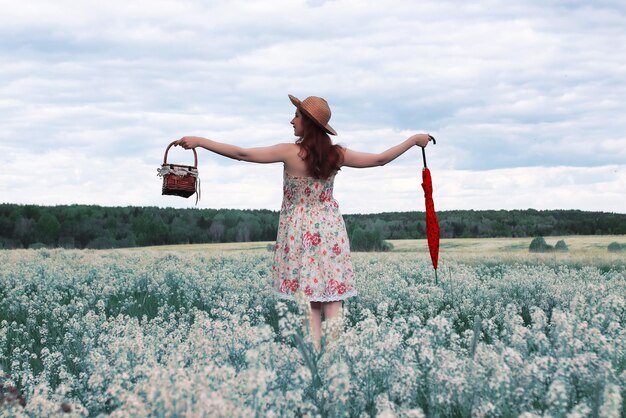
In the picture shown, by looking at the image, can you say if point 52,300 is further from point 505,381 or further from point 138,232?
point 138,232

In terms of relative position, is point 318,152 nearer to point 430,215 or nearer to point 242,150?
point 242,150

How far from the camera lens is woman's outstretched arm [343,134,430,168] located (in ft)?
22.6

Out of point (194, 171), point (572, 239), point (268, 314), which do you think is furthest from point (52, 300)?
point (572, 239)

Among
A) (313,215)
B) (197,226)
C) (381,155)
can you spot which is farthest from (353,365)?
(197,226)

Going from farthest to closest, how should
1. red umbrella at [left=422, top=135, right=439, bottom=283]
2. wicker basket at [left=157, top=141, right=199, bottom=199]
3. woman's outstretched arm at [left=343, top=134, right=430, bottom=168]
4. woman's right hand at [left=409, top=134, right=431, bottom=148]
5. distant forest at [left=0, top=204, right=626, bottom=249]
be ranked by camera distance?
distant forest at [left=0, top=204, right=626, bottom=249] < red umbrella at [left=422, top=135, right=439, bottom=283] < woman's right hand at [left=409, top=134, right=431, bottom=148] < woman's outstretched arm at [left=343, top=134, right=430, bottom=168] < wicker basket at [left=157, top=141, right=199, bottom=199]

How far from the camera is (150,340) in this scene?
6.00 metres

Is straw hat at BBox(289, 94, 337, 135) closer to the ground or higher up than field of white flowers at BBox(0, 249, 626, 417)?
higher up

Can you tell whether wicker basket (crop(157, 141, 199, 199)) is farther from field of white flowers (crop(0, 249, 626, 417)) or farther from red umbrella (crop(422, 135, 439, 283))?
red umbrella (crop(422, 135, 439, 283))

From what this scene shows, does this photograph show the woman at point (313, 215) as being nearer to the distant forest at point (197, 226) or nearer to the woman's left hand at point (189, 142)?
the woman's left hand at point (189, 142)

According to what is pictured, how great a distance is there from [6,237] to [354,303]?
2020cm

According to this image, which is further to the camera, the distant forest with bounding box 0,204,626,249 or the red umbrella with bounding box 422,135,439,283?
the distant forest with bounding box 0,204,626,249

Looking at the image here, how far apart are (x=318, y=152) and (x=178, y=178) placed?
4.36 feet

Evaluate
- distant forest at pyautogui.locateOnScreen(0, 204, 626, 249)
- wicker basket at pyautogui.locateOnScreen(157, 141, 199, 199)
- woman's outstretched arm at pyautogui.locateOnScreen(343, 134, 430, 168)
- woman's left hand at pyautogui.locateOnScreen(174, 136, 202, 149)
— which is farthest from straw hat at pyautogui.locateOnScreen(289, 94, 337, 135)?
distant forest at pyautogui.locateOnScreen(0, 204, 626, 249)

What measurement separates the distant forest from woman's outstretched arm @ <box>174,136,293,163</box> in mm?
15404
